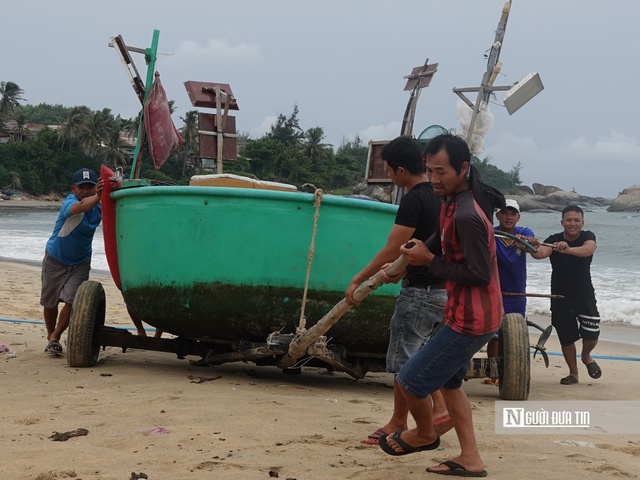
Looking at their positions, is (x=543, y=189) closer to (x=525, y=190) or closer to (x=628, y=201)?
(x=525, y=190)

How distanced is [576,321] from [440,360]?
3829 mm

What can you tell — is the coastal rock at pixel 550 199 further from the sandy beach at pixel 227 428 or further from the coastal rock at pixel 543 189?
the sandy beach at pixel 227 428

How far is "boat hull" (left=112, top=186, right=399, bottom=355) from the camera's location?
16.8ft

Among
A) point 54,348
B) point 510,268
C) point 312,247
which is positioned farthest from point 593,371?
point 54,348

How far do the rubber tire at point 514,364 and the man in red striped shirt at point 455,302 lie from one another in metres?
2.02

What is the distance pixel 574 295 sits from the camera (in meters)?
6.81

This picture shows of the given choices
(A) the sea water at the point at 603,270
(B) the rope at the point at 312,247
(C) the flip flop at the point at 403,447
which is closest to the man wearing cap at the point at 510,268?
(A) the sea water at the point at 603,270

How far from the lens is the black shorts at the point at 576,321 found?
A: 6.75 meters

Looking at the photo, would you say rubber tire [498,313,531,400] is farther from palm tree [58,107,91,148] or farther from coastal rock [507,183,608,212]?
coastal rock [507,183,608,212]

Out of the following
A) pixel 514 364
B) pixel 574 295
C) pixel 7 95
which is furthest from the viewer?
pixel 7 95

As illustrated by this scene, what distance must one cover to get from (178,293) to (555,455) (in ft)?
8.22

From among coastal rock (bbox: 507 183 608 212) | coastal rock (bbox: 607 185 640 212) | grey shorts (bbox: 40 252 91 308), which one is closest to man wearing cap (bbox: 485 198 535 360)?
grey shorts (bbox: 40 252 91 308)

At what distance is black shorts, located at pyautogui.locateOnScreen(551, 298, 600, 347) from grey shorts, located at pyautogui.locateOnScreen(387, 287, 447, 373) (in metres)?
3.12

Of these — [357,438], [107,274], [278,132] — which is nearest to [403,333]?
[357,438]
